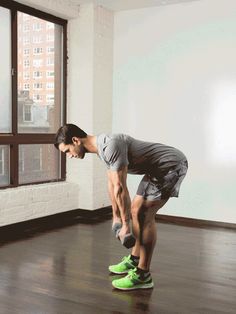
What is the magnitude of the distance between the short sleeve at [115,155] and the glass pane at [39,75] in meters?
2.46

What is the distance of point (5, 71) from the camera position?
454 cm

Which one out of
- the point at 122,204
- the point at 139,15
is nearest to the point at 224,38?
the point at 139,15

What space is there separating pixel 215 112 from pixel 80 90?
1673 mm

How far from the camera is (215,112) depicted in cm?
492

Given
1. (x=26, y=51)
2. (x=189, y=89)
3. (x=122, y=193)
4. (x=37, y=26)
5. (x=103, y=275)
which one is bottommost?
(x=103, y=275)

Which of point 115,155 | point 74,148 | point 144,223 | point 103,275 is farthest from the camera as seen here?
point 103,275

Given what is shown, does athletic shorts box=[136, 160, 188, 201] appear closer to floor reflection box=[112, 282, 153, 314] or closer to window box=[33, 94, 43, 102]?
floor reflection box=[112, 282, 153, 314]

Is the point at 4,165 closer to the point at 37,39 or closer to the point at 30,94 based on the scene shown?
the point at 30,94

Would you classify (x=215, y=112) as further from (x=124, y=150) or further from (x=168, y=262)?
(x=124, y=150)

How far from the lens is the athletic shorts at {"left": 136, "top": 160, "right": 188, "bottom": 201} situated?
280cm

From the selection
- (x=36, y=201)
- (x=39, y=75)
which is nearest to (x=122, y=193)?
(x=36, y=201)

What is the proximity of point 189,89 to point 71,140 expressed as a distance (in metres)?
2.79

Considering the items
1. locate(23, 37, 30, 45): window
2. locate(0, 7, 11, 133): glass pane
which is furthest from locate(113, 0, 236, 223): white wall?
locate(0, 7, 11, 133): glass pane

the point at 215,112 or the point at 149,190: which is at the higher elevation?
the point at 215,112
